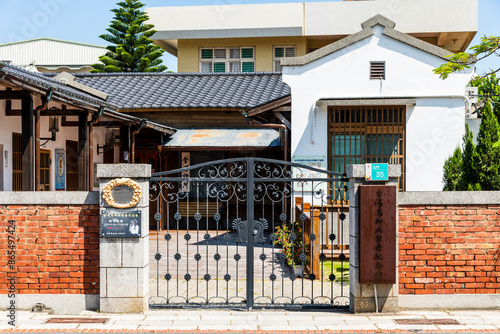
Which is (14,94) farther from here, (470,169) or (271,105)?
(470,169)

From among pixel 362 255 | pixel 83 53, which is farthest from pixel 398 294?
pixel 83 53

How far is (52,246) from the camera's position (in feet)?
24.0

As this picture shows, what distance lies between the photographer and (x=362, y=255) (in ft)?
23.3

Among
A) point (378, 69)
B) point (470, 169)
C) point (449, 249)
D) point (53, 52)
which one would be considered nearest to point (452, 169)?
point (470, 169)

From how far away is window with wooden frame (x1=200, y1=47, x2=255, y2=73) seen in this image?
2712 centimetres

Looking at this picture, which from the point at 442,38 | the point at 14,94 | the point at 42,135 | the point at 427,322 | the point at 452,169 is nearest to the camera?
the point at 427,322

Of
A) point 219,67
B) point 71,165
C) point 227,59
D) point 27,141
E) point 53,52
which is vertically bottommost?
point 71,165

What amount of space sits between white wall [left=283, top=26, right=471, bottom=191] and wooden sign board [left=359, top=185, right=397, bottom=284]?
5706 mm

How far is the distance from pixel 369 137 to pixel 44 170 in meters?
7.98

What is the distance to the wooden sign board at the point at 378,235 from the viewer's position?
7043mm

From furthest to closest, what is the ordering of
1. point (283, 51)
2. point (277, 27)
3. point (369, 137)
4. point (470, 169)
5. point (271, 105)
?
point (283, 51) < point (277, 27) < point (271, 105) < point (369, 137) < point (470, 169)

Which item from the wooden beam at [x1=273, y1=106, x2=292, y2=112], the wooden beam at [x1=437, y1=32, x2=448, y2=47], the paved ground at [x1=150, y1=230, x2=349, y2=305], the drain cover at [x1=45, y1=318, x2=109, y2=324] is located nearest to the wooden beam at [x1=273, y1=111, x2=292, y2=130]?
the wooden beam at [x1=273, y1=106, x2=292, y2=112]

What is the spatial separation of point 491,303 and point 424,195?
1756 millimetres

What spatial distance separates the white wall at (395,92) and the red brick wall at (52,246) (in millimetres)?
6684
